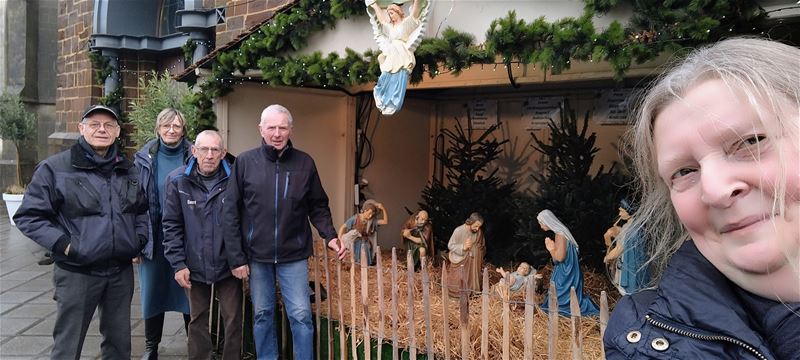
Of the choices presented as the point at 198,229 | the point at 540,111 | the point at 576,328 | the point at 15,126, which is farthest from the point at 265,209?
the point at 15,126

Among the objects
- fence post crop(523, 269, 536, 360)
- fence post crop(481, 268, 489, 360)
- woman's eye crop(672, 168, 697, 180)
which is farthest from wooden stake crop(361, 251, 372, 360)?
woman's eye crop(672, 168, 697, 180)

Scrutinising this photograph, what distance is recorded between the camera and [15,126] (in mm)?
11930

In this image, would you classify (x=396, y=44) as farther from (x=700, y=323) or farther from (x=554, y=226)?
(x=700, y=323)

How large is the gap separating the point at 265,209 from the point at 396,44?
54.3 inches

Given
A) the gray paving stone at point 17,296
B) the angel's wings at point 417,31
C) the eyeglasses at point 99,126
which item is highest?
the angel's wings at point 417,31

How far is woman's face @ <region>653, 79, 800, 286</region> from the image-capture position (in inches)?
32.1

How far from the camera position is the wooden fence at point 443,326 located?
2773mm

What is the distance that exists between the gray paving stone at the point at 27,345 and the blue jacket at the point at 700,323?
16.0ft

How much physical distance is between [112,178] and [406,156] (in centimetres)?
394

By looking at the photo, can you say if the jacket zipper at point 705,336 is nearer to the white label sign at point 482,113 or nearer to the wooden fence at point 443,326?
the wooden fence at point 443,326

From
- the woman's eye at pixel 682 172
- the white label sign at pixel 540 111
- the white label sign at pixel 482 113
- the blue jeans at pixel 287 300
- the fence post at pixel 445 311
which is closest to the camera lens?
the woman's eye at pixel 682 172

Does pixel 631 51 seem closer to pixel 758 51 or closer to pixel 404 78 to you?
pixel 404 78

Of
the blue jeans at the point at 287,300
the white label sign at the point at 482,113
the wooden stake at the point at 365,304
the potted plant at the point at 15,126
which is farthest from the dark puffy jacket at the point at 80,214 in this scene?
the potted plant at the point at 15,126

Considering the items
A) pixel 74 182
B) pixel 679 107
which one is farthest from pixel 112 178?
pixel 679 107
